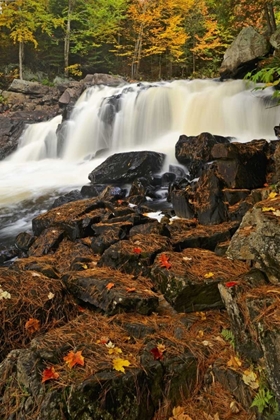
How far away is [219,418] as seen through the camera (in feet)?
6.12

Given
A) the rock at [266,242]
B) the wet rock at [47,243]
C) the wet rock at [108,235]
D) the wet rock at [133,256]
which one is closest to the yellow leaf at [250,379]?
the rock at [266,242]

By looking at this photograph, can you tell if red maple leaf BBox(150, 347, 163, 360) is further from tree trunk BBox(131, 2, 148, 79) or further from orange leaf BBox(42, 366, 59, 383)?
tree trunk BBox(131, 2, 148, 79)

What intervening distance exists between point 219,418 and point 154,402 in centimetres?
40

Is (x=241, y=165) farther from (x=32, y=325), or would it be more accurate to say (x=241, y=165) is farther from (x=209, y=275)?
(x=32, y=325)

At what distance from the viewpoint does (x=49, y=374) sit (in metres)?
1.92

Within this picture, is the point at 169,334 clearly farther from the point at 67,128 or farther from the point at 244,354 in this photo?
the point at 67,128

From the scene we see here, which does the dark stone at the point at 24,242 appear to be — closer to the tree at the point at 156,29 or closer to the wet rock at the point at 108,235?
the wet rock at the point at 108,235

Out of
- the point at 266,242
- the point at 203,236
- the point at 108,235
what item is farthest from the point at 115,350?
the point at 108,235

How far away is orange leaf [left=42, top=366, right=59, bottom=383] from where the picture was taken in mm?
1891

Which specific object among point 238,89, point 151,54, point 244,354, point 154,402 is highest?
point 151,54

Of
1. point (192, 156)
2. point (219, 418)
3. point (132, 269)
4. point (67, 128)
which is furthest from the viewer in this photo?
point (67, 128)

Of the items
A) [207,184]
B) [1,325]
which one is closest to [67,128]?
[207,184]

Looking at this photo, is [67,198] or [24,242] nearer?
[24,242]

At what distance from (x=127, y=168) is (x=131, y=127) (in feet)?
15.8
